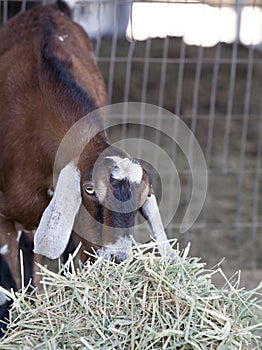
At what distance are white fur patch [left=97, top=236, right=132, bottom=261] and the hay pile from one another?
0.58 m

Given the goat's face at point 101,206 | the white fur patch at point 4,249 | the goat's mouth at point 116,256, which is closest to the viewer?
the goat's mouth at point 116,256

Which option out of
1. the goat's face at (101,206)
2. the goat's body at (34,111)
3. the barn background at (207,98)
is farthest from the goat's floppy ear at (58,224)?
the barn background at (207,98)

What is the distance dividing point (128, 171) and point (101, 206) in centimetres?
20

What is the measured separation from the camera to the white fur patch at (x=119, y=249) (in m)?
3.81

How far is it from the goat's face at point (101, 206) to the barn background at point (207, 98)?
6.77 feet

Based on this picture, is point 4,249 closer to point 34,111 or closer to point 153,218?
point 34,111

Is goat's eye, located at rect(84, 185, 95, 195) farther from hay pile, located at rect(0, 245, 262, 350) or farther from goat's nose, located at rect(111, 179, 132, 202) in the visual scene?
hay pile, located at rect(0, 245, 262, 350)

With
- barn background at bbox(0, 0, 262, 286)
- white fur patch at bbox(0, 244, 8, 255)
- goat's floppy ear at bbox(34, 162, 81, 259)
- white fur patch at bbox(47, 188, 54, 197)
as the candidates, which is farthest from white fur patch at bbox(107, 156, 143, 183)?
barn background at bbox(0, 0, 262, 286)

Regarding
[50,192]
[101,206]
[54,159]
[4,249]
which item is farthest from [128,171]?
[4,249]

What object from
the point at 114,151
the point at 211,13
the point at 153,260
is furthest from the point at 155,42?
the point at 153,260

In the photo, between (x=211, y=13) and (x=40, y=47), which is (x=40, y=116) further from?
(x=211, y=13)

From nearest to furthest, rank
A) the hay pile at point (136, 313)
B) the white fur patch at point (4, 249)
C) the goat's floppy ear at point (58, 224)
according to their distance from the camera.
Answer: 1. the hay pile at point (136, 313)
2. the goat's floppy ear at point (58, 224)
3. the white fur patch at point (4, 249)

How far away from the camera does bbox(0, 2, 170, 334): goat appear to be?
393 cm

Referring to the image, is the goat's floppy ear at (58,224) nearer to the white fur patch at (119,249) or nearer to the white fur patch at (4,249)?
the white fur patch at (119,249)
